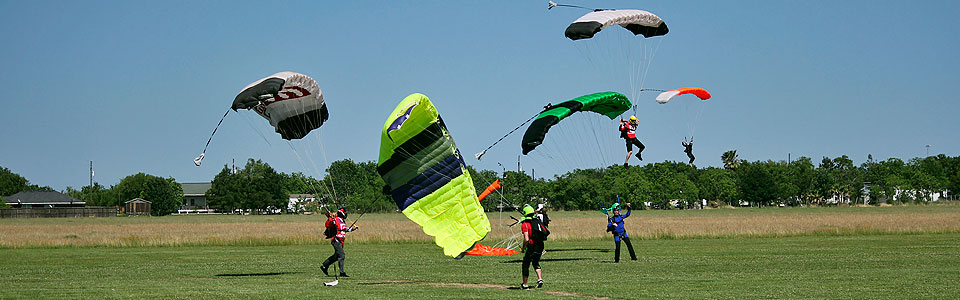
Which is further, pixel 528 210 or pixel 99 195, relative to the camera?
pixel 99 195

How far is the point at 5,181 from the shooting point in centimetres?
13950

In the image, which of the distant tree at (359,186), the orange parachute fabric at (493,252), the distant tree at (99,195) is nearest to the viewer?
the orange parachute fabric at (493,252)

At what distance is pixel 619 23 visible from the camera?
18.7 metres

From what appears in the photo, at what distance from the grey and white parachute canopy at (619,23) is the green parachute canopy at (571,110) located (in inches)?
54.7

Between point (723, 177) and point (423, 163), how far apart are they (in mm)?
107050

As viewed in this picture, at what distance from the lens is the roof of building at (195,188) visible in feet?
485

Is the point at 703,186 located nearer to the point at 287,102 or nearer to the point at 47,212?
the point at 47,212

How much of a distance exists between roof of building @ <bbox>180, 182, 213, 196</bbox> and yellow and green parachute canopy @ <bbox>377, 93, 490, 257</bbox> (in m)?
137

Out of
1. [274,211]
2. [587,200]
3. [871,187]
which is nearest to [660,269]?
[587,200]

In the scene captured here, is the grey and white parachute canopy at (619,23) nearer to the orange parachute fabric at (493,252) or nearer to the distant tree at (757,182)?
the orange parachute fabric at (493,252)

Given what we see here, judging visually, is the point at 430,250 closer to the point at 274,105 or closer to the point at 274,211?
the point at 274,105


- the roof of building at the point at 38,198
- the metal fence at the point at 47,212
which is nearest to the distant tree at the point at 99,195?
the roof of building at the point at 38,198

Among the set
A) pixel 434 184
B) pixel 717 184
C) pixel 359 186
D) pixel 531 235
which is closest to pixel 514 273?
pixel 434 184

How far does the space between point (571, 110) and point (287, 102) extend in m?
5.61
